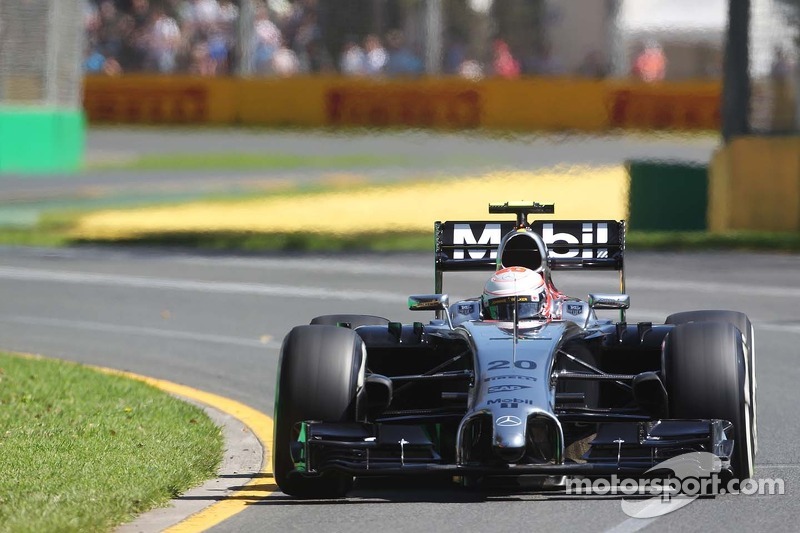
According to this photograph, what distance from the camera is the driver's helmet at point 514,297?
28.2 ft

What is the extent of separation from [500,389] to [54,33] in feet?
92.0

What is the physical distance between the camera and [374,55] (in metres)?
38.0

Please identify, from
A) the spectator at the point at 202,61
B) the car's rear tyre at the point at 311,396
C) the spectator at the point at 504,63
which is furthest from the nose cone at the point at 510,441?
the spectator at the point at 202,61

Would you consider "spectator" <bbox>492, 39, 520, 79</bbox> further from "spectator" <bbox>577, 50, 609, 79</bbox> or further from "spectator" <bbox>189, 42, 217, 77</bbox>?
"spectator" <bbox>189, 42, 217, 77</bbox>

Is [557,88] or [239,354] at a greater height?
[557,88]

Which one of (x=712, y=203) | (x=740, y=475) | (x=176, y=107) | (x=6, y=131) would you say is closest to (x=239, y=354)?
(x=740, y=475)

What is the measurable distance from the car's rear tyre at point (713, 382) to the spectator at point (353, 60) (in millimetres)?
30551

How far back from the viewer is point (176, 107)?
39531 mm

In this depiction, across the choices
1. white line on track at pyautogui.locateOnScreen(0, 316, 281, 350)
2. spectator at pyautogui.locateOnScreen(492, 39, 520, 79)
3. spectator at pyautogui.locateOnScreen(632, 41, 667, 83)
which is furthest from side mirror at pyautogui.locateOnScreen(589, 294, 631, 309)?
spectator at pyautogui.locateOnScreen(492, 39, 520, 79)

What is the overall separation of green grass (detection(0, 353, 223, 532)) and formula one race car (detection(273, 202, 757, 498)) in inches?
30.6

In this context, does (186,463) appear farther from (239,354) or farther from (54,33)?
(54,33)

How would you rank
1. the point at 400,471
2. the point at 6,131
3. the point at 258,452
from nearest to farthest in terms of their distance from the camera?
the point at 400,471, the point at 258,452, the point at 6,131

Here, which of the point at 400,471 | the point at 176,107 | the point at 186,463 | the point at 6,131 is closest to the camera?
the point at 400,471

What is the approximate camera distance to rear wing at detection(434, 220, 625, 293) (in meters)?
9.73
